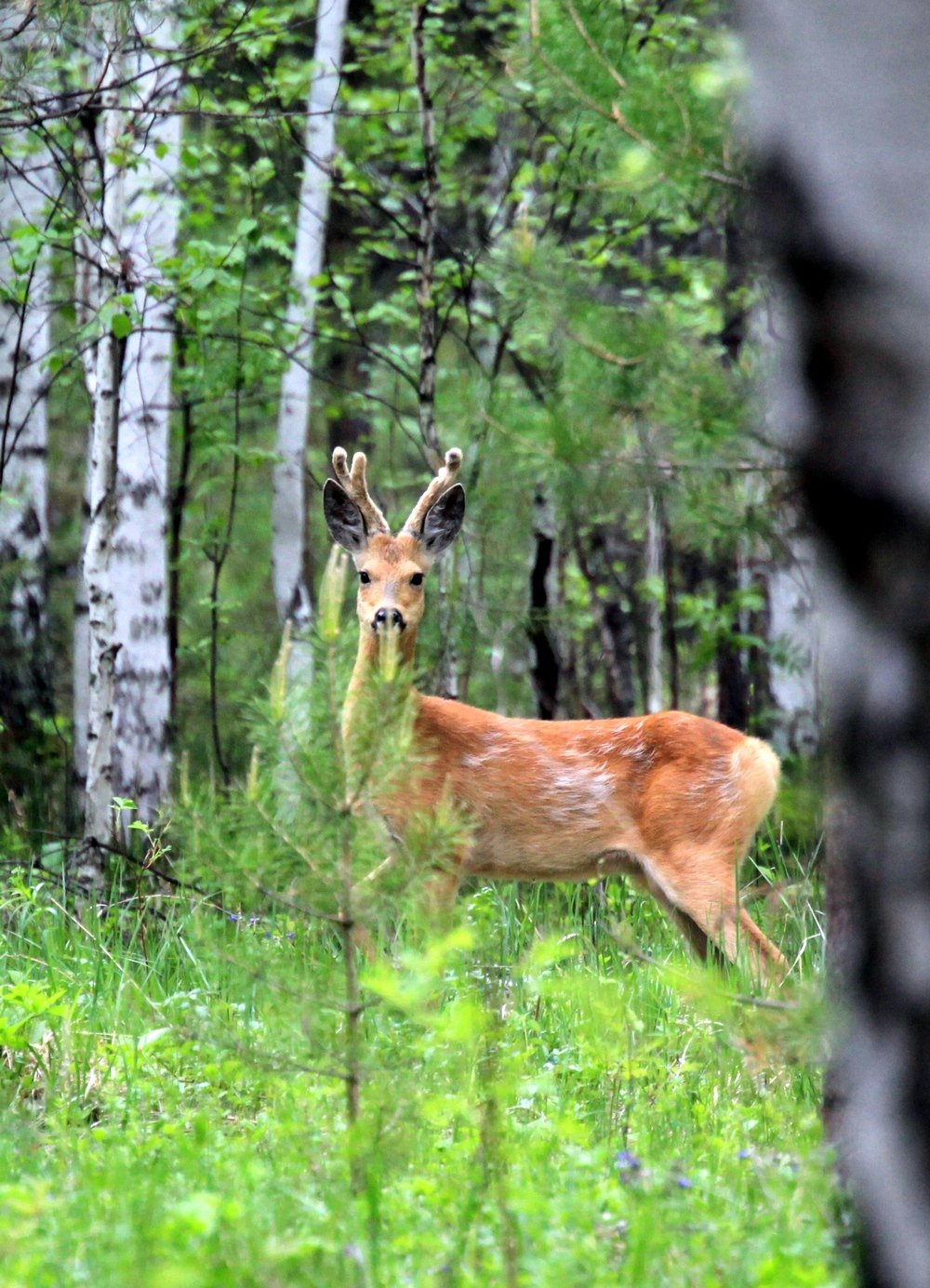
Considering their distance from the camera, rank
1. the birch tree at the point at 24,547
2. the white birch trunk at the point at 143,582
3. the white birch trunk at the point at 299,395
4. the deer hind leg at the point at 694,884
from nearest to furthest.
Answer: the deer hind leg at the point at 694,884 → the white birch trunk at the point at 143,582 → the birch tree at the point at 24,547 → the white birch trunk at the point at 299,395

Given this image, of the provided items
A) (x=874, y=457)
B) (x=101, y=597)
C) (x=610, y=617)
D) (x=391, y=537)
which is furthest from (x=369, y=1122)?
(x=610, y=617)

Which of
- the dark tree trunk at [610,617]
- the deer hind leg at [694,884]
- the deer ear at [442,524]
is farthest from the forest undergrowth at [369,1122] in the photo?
the dark tree trunk at [610,617]

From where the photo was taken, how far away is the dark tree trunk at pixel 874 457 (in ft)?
5.13

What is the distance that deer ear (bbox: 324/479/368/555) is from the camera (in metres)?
7.25

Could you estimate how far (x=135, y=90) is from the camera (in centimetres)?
679

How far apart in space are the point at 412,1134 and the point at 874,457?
1939 millimetres

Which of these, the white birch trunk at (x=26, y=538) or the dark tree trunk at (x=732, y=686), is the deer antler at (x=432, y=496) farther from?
the dark tree trunk at (x=732, y=686)

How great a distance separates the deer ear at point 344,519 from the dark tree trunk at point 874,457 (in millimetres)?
5625

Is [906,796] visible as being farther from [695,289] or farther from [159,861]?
[695,289]

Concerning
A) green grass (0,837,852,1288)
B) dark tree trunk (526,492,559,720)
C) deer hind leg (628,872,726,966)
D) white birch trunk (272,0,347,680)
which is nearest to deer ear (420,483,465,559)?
dark tree trunk (526,492,559,720)

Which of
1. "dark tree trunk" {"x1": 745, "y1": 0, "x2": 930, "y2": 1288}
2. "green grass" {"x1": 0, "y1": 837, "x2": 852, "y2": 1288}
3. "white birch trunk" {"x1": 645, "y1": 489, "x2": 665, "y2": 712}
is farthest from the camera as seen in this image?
"white birch trunk" {"x1": 645, "y1": 489, "x2": 665, "y2": 712}

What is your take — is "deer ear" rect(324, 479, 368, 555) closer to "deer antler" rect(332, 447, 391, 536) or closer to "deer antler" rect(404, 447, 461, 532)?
"deer antler" rect(332, 447, 391, 536)

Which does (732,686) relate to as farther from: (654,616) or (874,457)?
(874,457)

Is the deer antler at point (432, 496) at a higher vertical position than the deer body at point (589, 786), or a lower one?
higher
